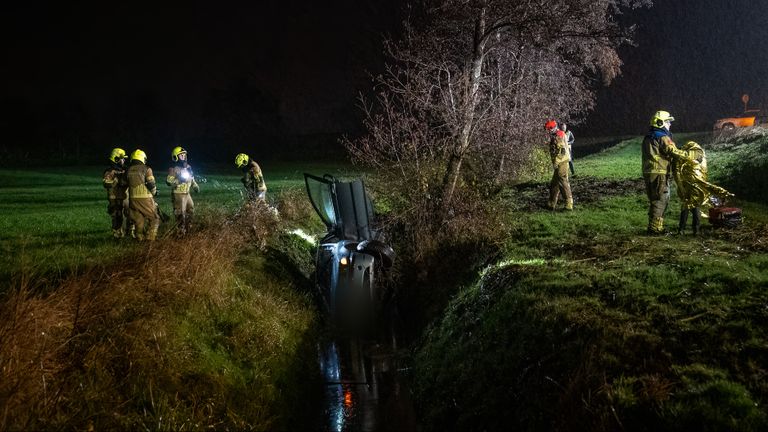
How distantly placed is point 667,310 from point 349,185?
7.14 m

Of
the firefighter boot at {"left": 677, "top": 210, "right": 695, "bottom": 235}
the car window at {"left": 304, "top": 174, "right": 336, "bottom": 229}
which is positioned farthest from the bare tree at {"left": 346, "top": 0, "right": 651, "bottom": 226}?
the firefighter boot at {"left": 677, "top": 210, "right": 695, "bottom": 235}

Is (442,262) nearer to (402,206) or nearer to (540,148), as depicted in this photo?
(402,206)

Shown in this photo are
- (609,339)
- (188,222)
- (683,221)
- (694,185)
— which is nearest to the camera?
(609,339)

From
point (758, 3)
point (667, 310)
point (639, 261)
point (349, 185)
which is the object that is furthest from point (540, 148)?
point (758, 3)

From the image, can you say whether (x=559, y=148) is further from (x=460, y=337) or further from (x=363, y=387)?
(x=363, y=387)

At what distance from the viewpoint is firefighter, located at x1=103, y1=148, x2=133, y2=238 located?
12.8 meters

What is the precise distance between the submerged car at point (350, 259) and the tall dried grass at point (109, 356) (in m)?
3.06

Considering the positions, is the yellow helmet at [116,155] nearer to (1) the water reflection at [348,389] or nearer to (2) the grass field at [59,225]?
(2) the grass field at [59,225]

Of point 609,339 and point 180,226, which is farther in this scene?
point 180,226

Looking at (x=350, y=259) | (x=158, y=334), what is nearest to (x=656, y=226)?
(x=350, y=259)

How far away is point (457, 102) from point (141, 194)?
7.62 metres

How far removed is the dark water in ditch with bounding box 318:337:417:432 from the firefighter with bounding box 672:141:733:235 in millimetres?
5615

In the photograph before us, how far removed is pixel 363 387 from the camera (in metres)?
9.17

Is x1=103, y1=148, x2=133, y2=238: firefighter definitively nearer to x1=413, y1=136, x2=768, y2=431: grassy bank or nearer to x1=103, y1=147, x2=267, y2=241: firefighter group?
x1=103, y1=147, x2=267, y2=241: firefighter group
